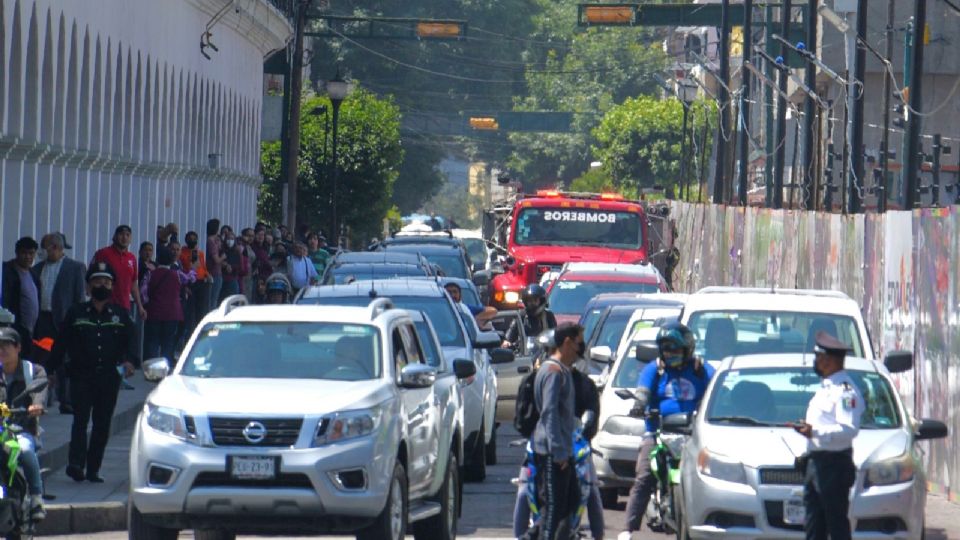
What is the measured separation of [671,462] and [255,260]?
20.5 metres

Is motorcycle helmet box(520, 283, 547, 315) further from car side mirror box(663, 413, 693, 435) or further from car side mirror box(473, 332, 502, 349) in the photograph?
car side mirror box(663, 413, 693, 435)

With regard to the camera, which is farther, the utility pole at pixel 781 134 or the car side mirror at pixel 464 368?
the utility pole at pixel 781 134

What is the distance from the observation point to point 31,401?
39.3 feet

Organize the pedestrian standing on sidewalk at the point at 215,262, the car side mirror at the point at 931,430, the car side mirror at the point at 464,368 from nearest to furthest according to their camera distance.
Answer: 1. the car side mirror at the point at 931,430
2. the car side mirror at the point at 464,368
3. the pedestrian standing on sidewalk at the point at 215,262

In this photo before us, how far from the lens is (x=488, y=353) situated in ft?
59.2

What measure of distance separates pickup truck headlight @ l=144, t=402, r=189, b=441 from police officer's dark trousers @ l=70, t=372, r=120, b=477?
3.97 metres

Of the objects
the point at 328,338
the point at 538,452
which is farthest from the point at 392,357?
the point at 538,452

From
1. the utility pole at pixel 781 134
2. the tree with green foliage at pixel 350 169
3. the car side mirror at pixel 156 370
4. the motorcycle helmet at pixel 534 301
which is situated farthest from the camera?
the tree with green foliage at pixel 350 169

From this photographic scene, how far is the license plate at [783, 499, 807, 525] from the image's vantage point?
11914 mm

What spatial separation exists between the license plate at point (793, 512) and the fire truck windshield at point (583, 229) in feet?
76.4

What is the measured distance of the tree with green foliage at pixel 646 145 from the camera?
96.7 metres

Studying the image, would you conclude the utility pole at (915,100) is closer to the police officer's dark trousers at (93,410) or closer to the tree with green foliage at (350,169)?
the police officer's dark trousers at (93,410)

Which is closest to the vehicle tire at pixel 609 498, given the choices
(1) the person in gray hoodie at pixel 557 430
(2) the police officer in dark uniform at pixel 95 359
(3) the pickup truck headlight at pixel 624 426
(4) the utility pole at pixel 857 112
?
(3) the pickup truck headlight at pixel 624 426

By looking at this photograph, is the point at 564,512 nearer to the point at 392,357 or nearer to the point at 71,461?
the point at 392,357
